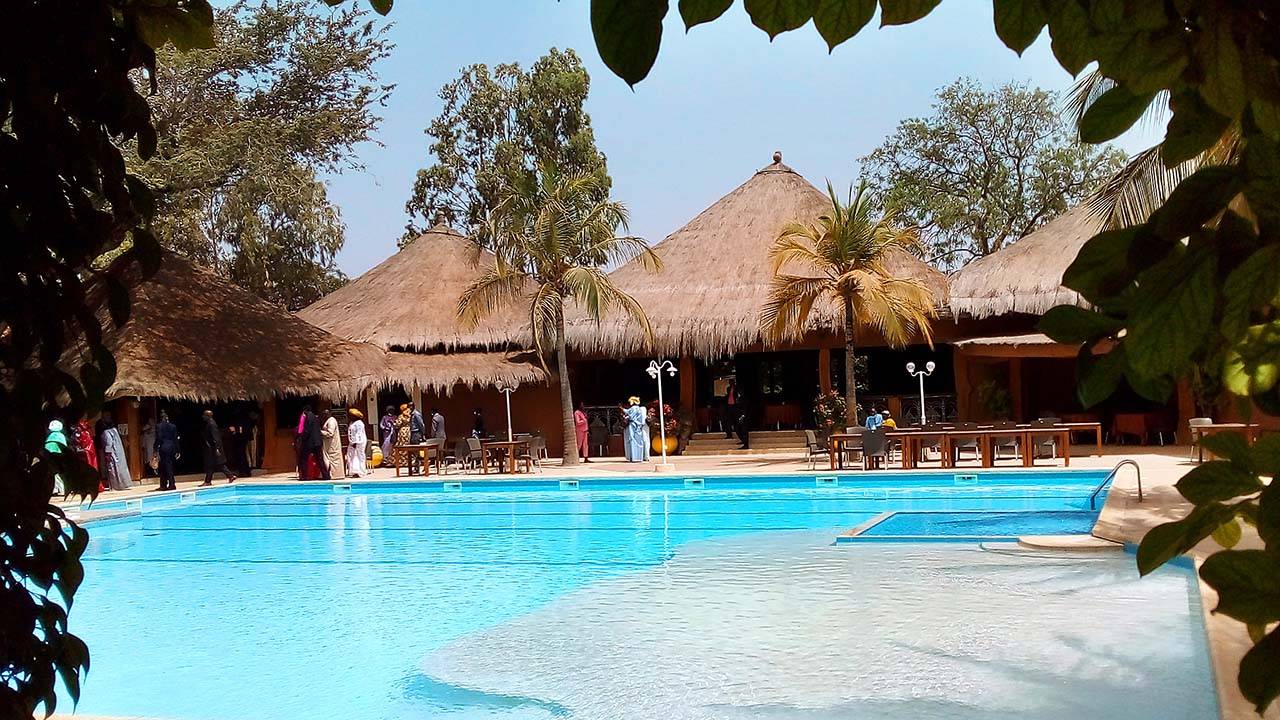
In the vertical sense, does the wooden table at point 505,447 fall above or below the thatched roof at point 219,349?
below

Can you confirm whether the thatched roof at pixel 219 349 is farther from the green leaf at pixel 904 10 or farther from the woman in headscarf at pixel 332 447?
the green leaf at pixel 904 10

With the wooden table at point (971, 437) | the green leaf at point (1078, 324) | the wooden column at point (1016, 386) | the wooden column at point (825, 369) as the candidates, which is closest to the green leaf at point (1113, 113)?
the green leaf at point (1078, 324)

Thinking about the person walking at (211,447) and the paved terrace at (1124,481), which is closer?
the paved terrace at (1124,481)

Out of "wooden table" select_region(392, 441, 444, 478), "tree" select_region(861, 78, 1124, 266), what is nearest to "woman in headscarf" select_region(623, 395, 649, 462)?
"wooden table" select_region(392, 441, 444, 478)

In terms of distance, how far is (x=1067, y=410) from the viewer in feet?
72.4

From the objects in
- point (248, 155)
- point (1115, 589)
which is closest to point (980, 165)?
point (248, 155)

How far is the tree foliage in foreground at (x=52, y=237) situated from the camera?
1.42 metres

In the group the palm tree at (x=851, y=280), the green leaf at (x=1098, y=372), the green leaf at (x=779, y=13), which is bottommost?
the green leaf at (x=1098, y=372)

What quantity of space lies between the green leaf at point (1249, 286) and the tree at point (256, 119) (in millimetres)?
19494

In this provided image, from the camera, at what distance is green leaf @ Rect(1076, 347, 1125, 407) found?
78 centimetres

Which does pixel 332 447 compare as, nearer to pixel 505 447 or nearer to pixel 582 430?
pixel 505 447

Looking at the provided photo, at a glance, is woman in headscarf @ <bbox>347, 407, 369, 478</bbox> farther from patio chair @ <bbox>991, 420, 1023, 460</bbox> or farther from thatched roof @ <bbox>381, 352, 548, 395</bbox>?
patio chair @ <bbox>991, 420, 1023, 460</bbox>

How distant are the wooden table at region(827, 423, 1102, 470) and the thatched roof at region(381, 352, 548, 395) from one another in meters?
8.05

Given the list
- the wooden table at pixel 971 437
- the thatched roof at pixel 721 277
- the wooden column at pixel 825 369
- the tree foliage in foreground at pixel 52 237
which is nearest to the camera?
the tree foliage in foreground at pixel 52 237
